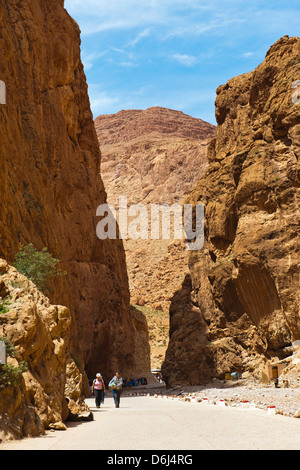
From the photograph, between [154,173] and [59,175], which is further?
[154,173]

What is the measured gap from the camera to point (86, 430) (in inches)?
422

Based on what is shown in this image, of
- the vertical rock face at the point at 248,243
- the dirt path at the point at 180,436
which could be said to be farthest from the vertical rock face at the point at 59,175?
the dirt path at the point at 180,436

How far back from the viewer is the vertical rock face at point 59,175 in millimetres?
25531

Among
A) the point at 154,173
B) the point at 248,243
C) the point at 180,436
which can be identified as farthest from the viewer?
the point at 154,173

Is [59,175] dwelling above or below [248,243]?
above

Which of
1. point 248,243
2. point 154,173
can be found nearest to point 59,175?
point 248,243

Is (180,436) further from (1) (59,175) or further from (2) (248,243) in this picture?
(1) (59,175)

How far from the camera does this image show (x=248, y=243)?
33.7m

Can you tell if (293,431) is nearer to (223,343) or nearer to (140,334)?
(223,343)

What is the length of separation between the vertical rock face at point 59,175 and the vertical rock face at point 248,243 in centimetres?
716

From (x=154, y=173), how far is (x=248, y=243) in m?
106

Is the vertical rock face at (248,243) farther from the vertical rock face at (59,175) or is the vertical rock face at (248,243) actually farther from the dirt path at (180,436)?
the dirt path at (180,436)

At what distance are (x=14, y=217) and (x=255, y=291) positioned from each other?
54.9 ft

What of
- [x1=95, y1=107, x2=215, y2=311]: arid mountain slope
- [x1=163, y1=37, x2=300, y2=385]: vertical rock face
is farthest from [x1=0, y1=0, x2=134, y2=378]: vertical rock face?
[x1=95, y1=107, x2=215, y2=311]: arid mountain slope
